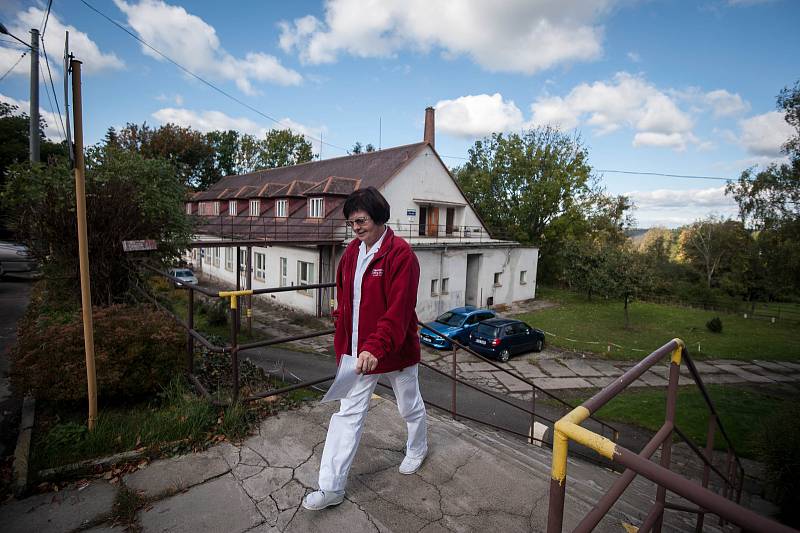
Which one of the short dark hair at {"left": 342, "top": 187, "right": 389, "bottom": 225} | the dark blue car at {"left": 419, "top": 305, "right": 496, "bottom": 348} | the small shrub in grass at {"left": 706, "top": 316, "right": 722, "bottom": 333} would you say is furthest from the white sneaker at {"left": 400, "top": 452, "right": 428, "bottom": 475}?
the small shrub in grass at {"left": 706, "top": 316, "right": 722, "bottom": 333}

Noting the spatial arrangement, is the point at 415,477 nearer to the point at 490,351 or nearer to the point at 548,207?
the point at 490,351

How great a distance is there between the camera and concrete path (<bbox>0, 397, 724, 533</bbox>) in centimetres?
255

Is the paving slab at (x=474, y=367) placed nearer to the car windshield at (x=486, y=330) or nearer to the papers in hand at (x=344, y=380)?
the car windshield at (x=486, y=330)

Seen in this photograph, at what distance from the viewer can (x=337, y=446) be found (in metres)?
2.62

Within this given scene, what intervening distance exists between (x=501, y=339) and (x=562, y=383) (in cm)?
234

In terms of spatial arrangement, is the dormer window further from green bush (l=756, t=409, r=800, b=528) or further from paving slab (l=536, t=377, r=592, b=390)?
green bush (l=756, t=409, r=800, b=528)

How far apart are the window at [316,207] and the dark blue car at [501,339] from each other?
9911 millimetres

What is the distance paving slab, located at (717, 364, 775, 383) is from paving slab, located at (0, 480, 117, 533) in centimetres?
1806

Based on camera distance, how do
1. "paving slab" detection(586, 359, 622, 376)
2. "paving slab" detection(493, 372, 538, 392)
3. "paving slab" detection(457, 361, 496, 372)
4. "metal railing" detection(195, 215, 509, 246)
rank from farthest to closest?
1. "metal railing" detection(195, 215, 509, 246)
2. "paving slab" detection(586, 359, 622, 376)
3. "paving slab" detection(457, 361, 496, 372)
4. "paving slab" detection(493, 372, 538, 392)

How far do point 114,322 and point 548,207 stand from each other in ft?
108

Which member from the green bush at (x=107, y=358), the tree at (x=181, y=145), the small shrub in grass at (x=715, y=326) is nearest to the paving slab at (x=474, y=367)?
the green bush at (x=107, y=358)

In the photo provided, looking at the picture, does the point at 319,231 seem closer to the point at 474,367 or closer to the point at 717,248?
the point at 474,367

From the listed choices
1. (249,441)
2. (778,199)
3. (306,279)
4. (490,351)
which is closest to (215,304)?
(306,279)

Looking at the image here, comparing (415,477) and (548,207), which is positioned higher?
(548,207)
